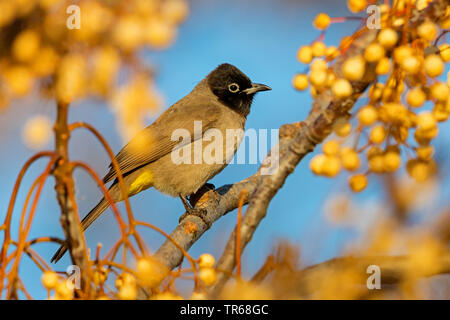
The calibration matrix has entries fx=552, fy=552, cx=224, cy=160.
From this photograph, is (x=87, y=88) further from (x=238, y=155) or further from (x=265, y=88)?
(x=265, y=88)

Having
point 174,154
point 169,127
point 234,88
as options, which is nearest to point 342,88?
point 174,154

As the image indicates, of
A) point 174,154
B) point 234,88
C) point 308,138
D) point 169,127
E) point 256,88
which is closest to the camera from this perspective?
point 308,138

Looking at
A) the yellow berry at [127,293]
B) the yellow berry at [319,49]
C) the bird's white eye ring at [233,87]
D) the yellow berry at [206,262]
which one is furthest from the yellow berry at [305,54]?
the bird's white eye ring at [233,87]

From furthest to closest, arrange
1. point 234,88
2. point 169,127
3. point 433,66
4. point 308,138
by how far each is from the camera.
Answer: point 234,88, point 169,127, point 308,138, point 433,66

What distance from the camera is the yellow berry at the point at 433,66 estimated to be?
1.88 meters

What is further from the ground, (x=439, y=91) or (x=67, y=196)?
(x=439, y=91)

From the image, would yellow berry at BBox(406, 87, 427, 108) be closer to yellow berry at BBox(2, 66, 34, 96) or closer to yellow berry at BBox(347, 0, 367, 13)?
yellow berry at BBox(347, 0, 367, 13)

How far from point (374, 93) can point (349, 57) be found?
0.15 m

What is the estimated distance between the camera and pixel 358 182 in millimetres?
2004

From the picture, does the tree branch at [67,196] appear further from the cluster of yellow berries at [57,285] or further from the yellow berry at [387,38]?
the yellow berry at [387,38]

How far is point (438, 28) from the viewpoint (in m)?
1.98

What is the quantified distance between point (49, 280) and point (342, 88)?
45.9 inches

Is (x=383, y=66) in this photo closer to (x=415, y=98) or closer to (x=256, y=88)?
(x=415, y=98)

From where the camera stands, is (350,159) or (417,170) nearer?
(350,159)
